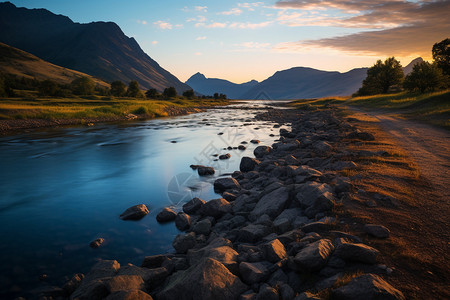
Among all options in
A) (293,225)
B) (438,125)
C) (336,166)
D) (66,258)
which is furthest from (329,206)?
(438,125)

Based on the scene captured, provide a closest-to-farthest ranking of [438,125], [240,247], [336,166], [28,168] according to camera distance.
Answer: [240,247] < [336,166] < [28,168] < [438,125]

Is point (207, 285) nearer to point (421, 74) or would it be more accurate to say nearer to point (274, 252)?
point (274, 252)

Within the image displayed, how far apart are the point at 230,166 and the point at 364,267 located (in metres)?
14.3

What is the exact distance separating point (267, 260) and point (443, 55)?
77.4 m

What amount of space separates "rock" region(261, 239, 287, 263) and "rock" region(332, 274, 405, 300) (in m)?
1.47

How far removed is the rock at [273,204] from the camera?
341 inches

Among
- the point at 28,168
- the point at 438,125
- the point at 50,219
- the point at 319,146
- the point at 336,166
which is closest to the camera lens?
the point at 50,219

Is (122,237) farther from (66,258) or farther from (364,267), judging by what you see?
(364,267)

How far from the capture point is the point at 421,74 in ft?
172

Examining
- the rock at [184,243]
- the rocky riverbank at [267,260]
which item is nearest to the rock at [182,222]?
the rocky riverbank at [267,260]

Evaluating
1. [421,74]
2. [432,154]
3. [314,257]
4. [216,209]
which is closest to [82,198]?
[216,209]

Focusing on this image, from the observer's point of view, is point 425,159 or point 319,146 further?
point 319,146

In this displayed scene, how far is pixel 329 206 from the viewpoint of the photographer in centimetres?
744

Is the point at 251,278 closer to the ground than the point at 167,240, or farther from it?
farther from it
